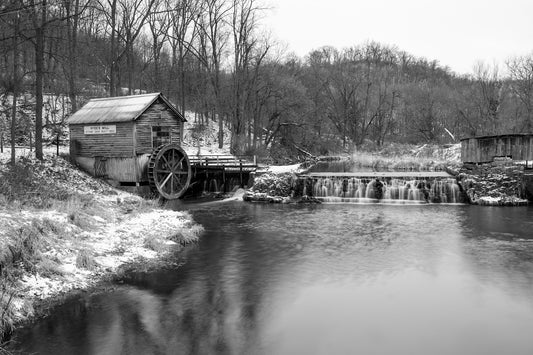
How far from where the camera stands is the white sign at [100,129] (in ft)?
78.4

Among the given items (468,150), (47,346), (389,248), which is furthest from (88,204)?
(468,150)

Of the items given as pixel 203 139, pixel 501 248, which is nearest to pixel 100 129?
pixel 203 139

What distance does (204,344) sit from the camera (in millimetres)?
7574

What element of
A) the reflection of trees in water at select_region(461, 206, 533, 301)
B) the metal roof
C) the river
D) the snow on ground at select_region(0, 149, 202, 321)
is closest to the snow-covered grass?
the reflection of trees in water at select_region(461, 206, 533, 301)

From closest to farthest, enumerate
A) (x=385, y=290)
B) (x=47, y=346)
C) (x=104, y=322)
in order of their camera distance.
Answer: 1. (x=47, y=346)
2. (x=104, y=322)
3. (x=385, y=290)

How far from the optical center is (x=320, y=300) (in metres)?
9.88

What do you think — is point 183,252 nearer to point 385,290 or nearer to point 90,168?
point 385,290

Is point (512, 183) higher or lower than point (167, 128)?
lower

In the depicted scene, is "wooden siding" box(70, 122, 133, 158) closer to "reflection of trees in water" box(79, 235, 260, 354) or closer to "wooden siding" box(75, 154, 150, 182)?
"wooden siding" box(75, 154, 150, 182)

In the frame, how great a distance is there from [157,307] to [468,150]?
25.8 meters

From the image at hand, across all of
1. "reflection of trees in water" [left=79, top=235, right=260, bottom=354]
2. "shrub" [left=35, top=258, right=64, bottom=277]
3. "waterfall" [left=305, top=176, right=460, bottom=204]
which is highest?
"waterfall" [left=305, top=176, right=460, bottom=204]

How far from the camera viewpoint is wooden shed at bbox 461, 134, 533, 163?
26703 millimetres

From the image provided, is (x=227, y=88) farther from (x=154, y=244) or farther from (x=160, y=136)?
(x=154, y=244)

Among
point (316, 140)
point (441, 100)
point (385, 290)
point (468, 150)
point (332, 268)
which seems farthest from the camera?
point (441, 100)
